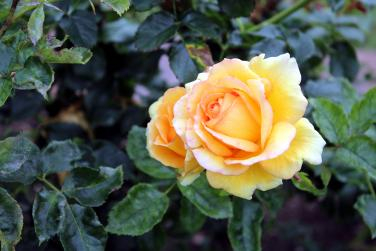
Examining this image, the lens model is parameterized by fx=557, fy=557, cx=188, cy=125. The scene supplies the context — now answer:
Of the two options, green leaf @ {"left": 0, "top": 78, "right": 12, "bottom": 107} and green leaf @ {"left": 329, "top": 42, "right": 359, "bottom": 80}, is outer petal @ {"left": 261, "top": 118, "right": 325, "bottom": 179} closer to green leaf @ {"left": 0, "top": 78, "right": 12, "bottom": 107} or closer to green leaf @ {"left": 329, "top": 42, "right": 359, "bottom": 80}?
green leaf @ {"left": 0, "top": 78, "right": 12, "bottom": 107}

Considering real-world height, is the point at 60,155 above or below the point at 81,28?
below

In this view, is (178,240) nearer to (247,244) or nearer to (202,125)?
(247,244)

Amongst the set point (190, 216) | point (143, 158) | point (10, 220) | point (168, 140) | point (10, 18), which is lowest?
point (190, 216)

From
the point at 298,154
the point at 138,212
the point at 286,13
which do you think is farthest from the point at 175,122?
the point at 286,13

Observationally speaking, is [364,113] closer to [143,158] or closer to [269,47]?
[269,47]

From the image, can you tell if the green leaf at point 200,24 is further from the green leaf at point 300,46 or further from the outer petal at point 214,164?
the outer petal at point 214,164

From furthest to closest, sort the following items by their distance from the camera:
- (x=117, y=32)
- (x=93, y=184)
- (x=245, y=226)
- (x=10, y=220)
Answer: (x=117, y=32) → (x=245, y=226) → (x=93, y=184) → (x=10, y=220)

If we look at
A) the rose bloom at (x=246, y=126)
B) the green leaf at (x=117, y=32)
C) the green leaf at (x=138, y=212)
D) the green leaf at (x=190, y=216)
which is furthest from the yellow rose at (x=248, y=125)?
the green leaf at (x=117, y=32)

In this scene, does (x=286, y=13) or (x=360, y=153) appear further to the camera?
(x=286, y=13)
